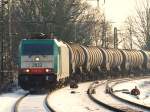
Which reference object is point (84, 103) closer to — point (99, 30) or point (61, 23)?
point (61, 23)

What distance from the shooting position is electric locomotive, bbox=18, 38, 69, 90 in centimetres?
2744

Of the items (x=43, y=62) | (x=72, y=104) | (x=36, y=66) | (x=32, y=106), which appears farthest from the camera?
(x=43, y=62)

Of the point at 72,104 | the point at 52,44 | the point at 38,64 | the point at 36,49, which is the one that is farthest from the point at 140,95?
the point at 72,104

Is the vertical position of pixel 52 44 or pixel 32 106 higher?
pixel 52 44

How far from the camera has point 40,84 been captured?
90.8ft

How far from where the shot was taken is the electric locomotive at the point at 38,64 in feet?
90.0

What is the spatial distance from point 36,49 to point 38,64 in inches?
32.0

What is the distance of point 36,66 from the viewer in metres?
27.4

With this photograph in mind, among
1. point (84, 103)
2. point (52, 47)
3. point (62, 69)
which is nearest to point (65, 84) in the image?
point (62, 69)

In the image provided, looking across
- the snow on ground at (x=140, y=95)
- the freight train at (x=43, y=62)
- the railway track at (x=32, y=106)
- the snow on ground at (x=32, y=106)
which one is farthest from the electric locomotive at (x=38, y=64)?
the railway track at (x=32, y=106)

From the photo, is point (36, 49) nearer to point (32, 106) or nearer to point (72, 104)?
point (72, 104)

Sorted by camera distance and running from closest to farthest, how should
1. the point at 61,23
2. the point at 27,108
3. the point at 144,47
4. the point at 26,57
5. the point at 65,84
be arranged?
the point at 27,108 → the point at 26,57 → the point at 65,84 → the point at 61,23 → the point at 144,47

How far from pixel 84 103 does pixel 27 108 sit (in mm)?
3356

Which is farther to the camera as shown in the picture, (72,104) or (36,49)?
(36,49)
